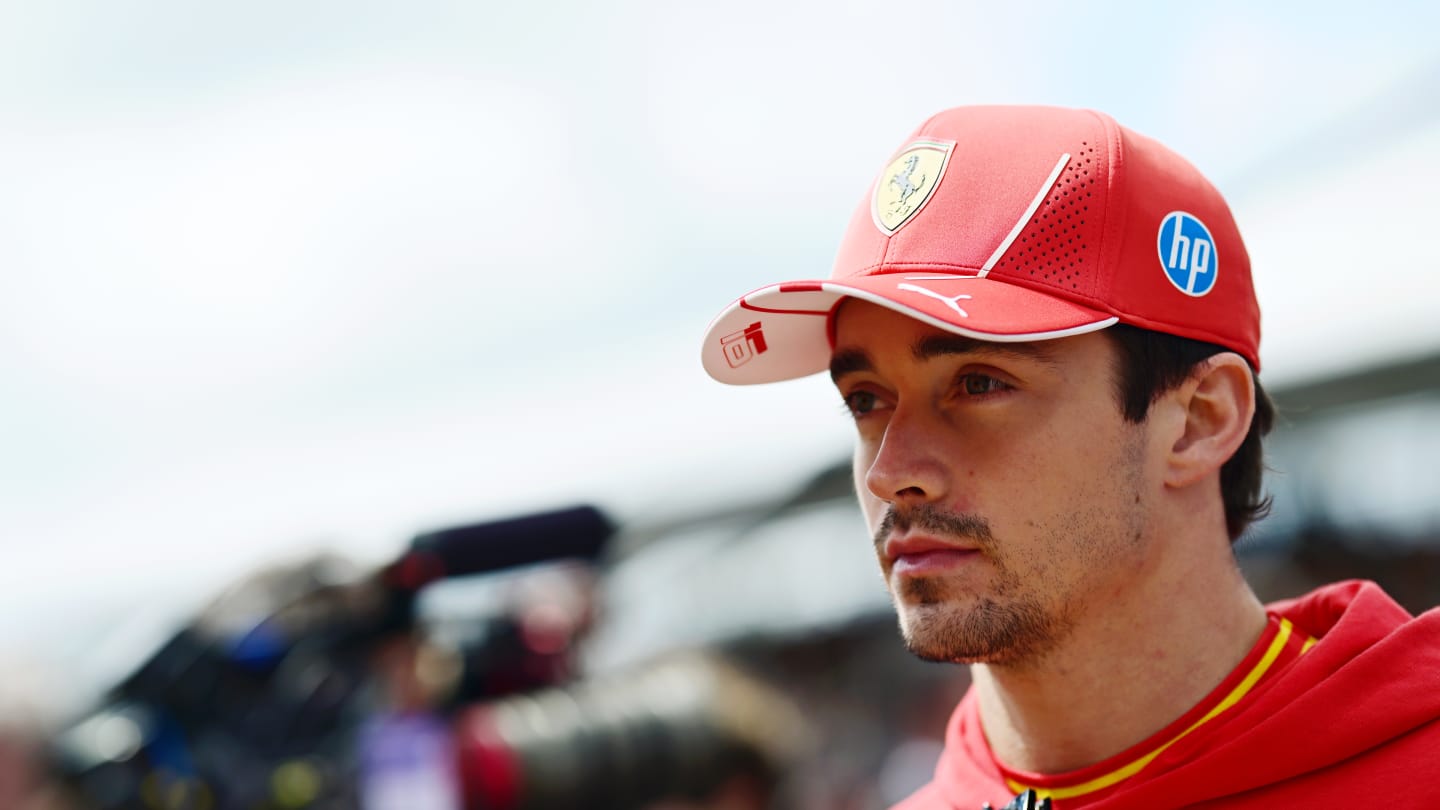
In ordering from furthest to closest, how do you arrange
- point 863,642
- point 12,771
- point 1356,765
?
1. point 863,642
2. point 12,771
3. point 1356,765

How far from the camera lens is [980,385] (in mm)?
1709

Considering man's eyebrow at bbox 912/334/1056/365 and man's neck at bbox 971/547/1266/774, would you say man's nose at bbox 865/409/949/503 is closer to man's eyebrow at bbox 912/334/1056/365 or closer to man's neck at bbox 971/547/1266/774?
man's eyebrow at bbox 912/334/1056/365

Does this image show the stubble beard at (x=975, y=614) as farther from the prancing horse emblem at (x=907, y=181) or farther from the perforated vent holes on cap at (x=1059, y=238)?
the prancing horse emblem at (x=907, y=181)

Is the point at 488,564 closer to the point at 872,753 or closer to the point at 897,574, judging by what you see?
the point at 897,574

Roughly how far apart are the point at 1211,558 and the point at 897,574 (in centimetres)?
46

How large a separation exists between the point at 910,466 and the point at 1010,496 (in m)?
0.13

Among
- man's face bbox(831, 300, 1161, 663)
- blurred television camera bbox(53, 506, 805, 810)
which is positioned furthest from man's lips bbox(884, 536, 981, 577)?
blurred television camera bbox(53, 506, 805, 810)

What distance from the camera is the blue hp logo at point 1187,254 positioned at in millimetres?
1711


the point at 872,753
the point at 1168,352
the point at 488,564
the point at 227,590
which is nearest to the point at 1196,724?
the point at 1168,352

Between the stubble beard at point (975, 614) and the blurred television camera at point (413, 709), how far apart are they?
230cm

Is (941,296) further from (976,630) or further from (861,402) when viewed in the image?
(976,630)

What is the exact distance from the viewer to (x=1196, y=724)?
166 centimetres

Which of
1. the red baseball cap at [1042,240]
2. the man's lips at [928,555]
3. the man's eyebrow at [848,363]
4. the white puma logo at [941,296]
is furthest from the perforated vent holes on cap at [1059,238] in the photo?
the man's lips at [928,555]

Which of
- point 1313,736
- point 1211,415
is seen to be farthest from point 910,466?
point 1313,736
